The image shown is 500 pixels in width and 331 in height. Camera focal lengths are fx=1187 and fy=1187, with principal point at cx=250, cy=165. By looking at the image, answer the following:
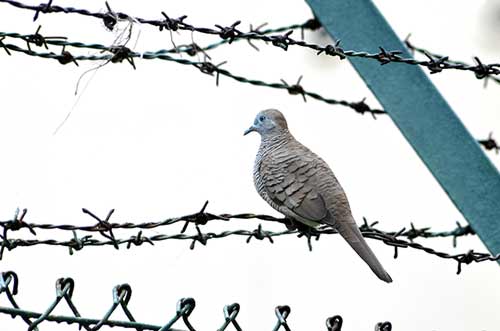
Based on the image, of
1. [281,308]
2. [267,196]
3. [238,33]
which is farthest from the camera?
[267,196]

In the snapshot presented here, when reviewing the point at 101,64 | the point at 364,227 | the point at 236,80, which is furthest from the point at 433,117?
the point at 101,64

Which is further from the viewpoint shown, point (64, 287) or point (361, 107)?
point (361, 107)

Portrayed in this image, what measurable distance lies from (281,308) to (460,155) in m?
1.53

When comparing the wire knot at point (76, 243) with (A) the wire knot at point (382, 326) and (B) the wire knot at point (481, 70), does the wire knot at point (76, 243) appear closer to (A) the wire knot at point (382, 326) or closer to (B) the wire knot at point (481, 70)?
(A) the wire knot at point (382, 326)

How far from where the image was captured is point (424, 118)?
4.54 meters

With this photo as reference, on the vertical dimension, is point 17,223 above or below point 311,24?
below

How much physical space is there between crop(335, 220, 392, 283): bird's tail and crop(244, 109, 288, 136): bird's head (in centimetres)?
96

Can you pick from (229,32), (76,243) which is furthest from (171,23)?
(76,243)

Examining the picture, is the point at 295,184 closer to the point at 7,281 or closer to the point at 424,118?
the point at 424,118

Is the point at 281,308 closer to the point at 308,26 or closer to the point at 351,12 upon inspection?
the point at 351,12

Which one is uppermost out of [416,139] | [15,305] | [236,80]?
[236,80]

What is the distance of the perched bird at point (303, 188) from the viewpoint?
471cm

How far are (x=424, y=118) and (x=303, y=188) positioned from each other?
662 millimetres

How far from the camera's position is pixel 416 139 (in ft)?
14.8
